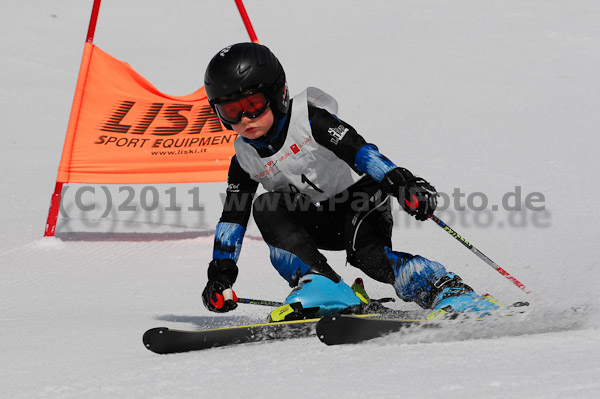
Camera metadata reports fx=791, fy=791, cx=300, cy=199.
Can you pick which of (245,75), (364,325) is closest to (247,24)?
(245,75)

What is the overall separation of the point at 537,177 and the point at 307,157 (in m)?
3.76

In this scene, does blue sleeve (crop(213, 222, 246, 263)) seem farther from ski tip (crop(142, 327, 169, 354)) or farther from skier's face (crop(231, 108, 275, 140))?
ski tip (crop(142, 327, 169, 354))

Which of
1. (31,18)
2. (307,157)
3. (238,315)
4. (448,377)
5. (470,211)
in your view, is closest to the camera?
(448,377)

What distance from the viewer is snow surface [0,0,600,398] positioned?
2578 millimetres

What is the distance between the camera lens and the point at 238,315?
4.20m

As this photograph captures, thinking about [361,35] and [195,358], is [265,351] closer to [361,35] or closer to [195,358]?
[195,358]

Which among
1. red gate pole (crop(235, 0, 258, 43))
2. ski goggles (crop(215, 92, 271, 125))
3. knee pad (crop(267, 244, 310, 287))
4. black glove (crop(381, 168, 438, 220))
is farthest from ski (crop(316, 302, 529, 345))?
red gate pole (crop(235, 0, 258, 43))

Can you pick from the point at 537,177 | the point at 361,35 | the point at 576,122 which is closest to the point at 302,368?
the point at 537,177

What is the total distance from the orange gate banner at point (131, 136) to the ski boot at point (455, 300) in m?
3.25

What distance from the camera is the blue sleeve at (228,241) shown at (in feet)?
11.8

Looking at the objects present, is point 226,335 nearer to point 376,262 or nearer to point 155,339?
point 155,339

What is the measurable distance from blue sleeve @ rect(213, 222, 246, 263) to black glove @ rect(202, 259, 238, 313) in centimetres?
3

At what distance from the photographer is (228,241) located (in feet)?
11.9

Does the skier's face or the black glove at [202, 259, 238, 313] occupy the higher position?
the skier's face
